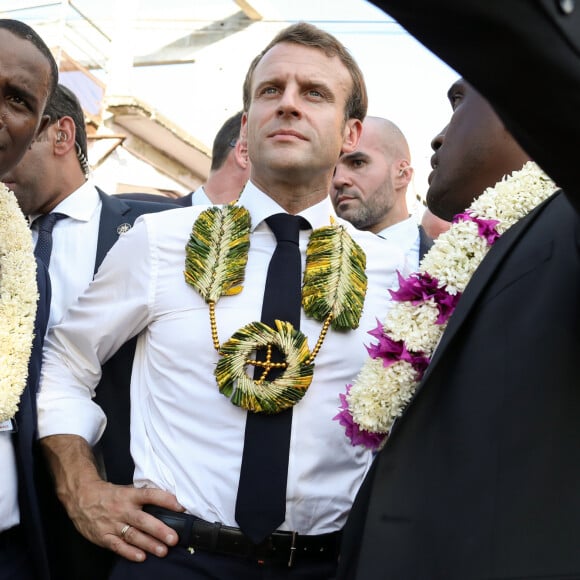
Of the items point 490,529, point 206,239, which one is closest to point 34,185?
point 206,239

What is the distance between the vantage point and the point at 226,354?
7.84 ft

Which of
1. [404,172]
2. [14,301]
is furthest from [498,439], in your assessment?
[404,172]

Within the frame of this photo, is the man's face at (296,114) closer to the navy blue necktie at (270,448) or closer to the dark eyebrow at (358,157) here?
the navy blue necktie at (270,448)

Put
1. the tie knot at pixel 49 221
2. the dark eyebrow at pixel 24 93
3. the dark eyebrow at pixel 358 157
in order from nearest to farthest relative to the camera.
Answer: the dark eyebrow at pixel 24 93 → the tie knot at pixel 49 221 → the dark eyebrow at pixel 358 157

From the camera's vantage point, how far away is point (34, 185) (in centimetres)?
376

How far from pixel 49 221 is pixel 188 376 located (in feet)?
5.02

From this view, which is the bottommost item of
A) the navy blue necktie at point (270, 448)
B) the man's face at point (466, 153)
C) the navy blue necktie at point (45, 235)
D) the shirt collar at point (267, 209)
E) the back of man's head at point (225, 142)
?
the navy blue necktie at point (270, 448)

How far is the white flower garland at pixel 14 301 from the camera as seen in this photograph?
2.38m

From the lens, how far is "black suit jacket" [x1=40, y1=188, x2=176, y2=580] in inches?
98.9

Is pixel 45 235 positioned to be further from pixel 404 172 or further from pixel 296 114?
pixel 404 172

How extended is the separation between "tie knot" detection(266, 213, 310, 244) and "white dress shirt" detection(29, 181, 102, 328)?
41.8 inches

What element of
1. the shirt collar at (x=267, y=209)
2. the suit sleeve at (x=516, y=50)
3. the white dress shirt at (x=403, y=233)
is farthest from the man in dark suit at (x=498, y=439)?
the white dress shirt at (x=403, y=233)

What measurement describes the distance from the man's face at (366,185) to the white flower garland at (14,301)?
277 cm

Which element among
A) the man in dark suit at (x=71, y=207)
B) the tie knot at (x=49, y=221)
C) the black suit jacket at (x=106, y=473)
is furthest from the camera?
the tie knot at (x=49, y=221)
